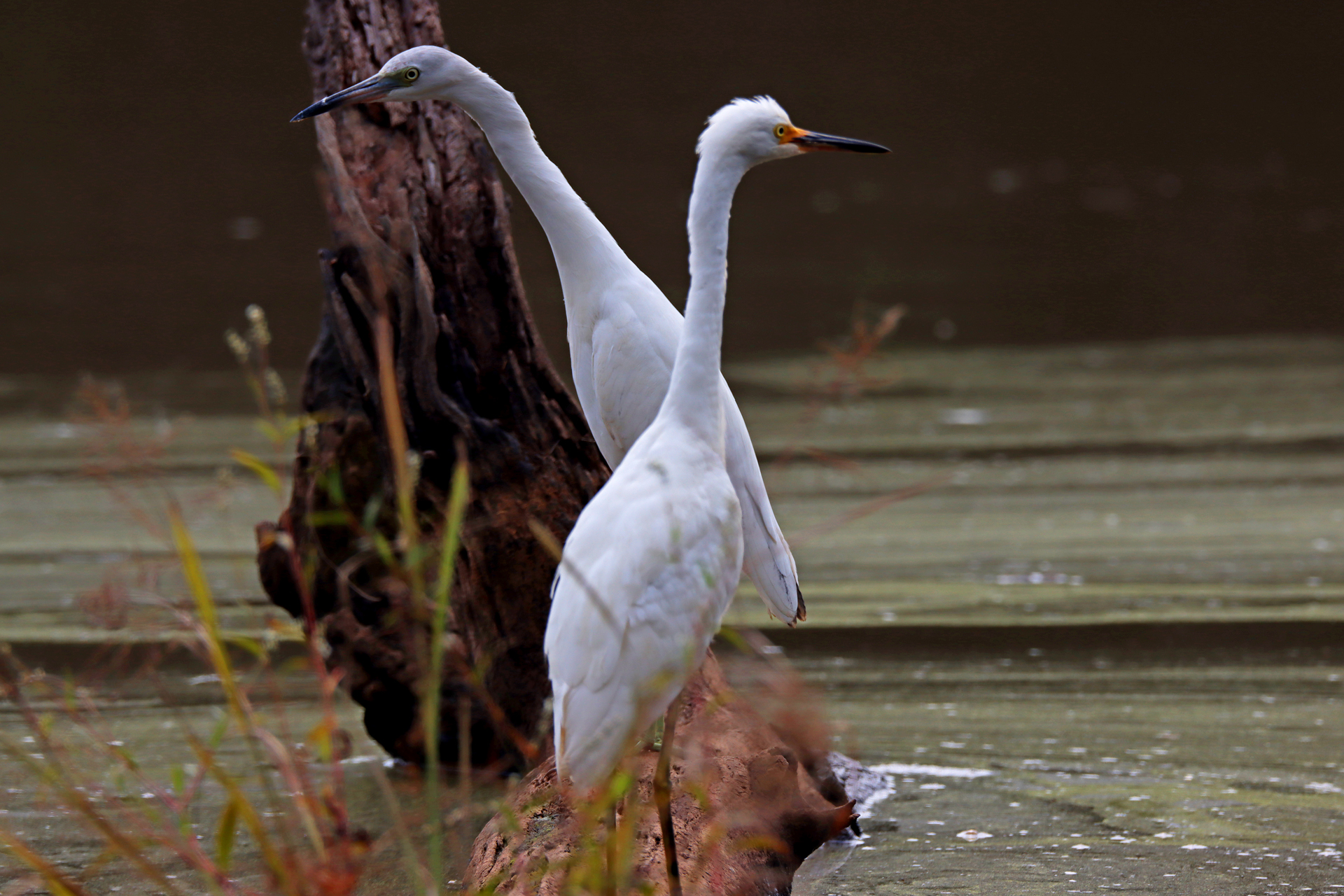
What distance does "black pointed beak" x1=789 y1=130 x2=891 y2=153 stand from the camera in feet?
9.23

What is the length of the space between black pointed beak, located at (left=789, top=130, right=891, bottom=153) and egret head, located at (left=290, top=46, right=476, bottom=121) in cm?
92

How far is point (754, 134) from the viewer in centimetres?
274

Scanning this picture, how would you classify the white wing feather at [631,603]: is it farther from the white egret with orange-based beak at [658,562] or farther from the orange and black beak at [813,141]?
the orange and black beak at [813,141]

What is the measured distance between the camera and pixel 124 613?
5.86 ft

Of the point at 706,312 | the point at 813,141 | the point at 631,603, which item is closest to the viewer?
the point at 631,603

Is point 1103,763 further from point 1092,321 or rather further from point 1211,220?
point 1211,220

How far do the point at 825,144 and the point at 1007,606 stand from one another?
2.61 meters

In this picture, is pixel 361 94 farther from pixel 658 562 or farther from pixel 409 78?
pixel 658 562

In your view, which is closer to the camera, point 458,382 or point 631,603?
point 631,603

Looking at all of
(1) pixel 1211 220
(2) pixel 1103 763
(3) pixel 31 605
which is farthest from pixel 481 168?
(1) pixel 1211 220

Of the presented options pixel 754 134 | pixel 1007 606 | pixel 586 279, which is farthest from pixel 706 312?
pixel 1007 606

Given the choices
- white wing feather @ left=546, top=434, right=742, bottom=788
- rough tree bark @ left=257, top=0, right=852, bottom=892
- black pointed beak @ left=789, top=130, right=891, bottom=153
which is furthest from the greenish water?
black pointed beak @ left=789, top=130, right=891, bottom=153

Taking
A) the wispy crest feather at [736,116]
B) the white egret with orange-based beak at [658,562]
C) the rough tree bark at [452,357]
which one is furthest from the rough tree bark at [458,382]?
the wispy crest feather at [736,116]

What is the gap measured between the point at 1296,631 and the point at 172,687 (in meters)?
3.35
